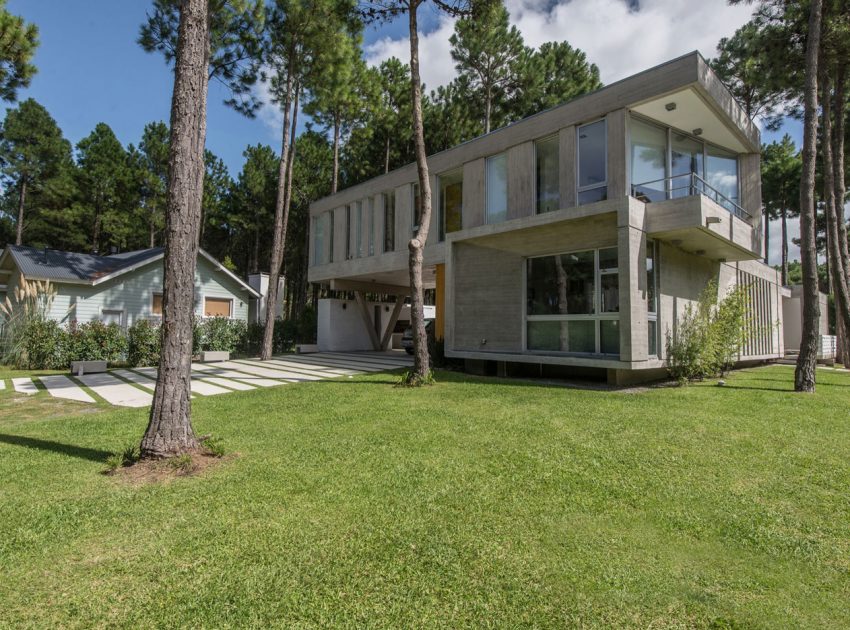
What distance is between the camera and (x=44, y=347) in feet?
40.0

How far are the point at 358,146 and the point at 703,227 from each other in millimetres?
17967

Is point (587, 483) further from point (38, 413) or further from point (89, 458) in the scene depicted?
point (38, 413)

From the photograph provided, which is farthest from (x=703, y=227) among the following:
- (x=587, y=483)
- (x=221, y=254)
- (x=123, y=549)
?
(x=221, y=254)

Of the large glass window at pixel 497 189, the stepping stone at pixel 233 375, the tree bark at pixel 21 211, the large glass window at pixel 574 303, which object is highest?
the tree bark at pixel 21 211

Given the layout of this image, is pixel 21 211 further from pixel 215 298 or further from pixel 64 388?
pixel 64 388

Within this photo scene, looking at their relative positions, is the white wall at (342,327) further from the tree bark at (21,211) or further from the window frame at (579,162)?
the tree bark at (21,211)

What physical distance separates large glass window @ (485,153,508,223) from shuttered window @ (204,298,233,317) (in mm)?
12576

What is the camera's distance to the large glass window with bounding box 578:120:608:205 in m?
9.99

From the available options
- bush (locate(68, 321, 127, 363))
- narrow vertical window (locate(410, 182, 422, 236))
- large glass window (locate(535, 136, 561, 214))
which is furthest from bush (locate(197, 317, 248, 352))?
large glass window (locate(535, 136, 561, 214))

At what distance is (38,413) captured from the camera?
638 centimetres

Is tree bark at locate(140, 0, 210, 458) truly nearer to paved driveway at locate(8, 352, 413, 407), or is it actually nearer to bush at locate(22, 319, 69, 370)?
paved driveway at locate(8, 352, 413, 407)

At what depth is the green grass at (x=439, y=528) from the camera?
206cm

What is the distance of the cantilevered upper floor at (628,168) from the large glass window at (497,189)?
3cm

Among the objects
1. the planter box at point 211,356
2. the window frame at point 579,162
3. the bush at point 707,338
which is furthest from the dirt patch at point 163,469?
the planter box at point 211,356
